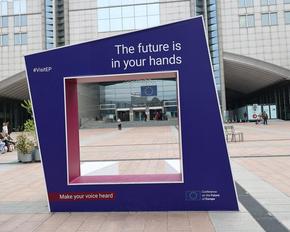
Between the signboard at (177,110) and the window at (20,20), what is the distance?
61.7 metres

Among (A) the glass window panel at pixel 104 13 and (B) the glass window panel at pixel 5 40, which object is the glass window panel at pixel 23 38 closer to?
(B) the glass window panel at pixel 5 40

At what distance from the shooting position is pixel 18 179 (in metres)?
10.2

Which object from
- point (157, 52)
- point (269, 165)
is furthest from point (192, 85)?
point (269, 165)

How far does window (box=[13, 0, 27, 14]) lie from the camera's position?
6339 centimetres

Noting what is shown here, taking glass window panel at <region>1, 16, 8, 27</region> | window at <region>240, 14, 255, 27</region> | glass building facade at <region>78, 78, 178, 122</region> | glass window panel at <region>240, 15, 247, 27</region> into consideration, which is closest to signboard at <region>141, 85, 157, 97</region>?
glass building facade at <region>78, 78, 178, 122</region>

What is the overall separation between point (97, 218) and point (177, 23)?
3.41 m

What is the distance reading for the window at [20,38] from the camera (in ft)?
208

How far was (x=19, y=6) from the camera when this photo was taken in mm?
63625

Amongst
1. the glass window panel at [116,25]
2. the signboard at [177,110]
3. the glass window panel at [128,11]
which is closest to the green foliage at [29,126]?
the signboard at [177,110]

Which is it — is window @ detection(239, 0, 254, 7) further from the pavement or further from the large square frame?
the large square frame

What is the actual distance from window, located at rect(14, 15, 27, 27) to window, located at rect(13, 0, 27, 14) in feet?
2.74

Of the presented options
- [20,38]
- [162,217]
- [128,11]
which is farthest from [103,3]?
[162,217]

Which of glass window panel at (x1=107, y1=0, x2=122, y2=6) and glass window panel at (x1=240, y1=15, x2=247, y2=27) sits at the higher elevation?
glass window panel at (x1=107, y1=0, x2=122, y2=6)

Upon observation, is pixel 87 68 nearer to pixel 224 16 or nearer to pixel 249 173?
pixel 249 173
